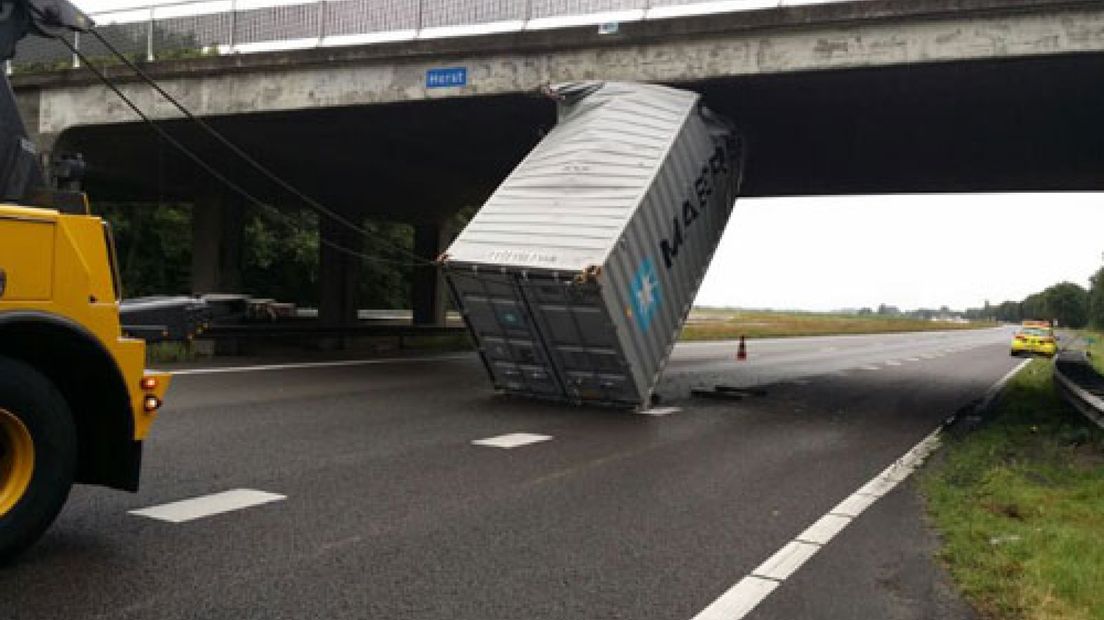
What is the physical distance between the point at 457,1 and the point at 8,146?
11831 millimetres

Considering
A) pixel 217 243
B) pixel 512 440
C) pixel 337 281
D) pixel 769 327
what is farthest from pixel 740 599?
pixel 769 327

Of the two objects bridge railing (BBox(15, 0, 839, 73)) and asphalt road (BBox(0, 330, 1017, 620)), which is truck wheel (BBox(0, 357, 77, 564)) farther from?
bridge railing (BBox(15, 0, 839, 73))

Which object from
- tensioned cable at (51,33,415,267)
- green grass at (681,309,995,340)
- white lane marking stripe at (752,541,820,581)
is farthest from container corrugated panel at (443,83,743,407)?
green grass at (681,309,995,340)

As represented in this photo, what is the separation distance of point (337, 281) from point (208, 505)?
997 inches

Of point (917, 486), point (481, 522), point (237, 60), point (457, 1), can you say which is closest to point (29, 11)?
point (481, 522)

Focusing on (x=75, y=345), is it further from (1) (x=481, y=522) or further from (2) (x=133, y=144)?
(2) (x=133, y=144)

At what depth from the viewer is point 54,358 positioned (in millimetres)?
4586

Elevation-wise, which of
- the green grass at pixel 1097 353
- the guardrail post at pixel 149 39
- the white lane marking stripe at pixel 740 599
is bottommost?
the green grass at pixel 1097 353

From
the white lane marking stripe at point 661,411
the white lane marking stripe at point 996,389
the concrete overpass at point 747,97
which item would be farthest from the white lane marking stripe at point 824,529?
the white lane marking stripe at point 996,389

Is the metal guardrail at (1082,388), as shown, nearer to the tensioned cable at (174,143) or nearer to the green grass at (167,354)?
the tensioned cable at (174,143)

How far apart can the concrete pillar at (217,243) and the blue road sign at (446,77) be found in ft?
38.1

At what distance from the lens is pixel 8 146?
15.9ft

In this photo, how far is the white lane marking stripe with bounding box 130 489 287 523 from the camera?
5.71 meters

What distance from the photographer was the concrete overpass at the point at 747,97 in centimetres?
1259
